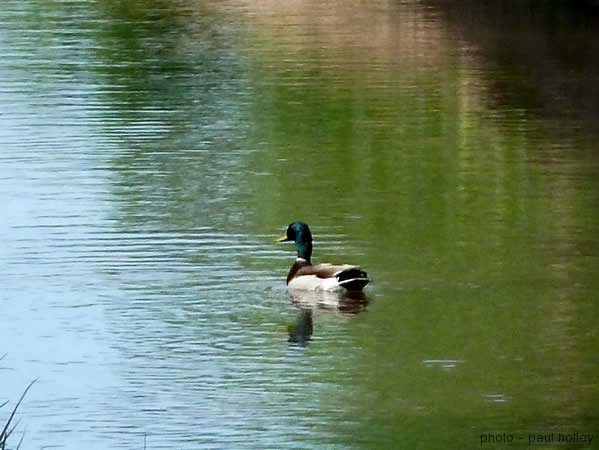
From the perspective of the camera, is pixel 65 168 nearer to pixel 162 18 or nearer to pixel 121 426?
pixel 121 426

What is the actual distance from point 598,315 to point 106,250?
504 cm

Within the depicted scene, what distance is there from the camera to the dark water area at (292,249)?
45.9 feet

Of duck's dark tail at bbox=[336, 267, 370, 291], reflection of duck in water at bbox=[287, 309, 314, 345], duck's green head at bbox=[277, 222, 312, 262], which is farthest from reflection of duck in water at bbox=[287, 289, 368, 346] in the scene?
duck's green head at bbox=[277, 222, 312, 262]

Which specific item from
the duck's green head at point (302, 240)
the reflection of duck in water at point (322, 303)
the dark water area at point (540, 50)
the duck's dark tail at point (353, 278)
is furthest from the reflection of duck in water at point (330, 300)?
the dark water area at point (540, 50)

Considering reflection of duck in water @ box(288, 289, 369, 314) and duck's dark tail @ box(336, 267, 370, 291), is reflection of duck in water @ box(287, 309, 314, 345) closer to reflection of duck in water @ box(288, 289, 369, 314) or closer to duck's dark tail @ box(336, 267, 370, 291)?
reflection of duck in water @ box(288, 289, 369, 314)

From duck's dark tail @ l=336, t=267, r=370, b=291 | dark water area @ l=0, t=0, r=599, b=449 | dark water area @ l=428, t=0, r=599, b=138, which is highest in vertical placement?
duck's dark tail @ l=336, t=267, r=370, b=291

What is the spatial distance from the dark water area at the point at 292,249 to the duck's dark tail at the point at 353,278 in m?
0.18

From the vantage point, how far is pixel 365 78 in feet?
106

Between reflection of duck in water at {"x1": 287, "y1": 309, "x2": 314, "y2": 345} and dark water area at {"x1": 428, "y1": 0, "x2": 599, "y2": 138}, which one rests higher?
reflection of duck in water at {"x1": 287, "y1": 309, "x2": 314, "y2": 345}

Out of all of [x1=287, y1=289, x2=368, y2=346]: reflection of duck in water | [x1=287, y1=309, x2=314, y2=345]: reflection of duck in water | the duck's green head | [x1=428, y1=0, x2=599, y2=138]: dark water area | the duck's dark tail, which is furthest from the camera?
[x1=428, y1=0, x2=599, y2=138]: dark water area

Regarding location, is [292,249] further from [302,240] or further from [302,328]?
[302,328]

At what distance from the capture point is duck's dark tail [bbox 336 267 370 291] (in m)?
16.8

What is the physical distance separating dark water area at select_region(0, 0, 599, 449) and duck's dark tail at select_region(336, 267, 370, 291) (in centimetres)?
18

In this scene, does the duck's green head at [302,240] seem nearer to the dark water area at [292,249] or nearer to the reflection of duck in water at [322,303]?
the dark water area at [292,249]
